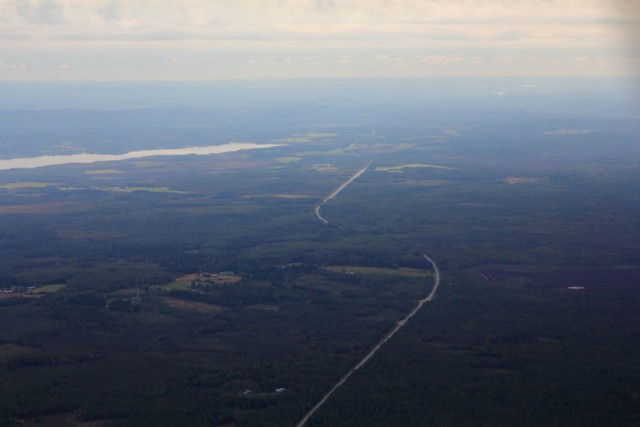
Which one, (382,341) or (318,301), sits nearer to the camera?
(382,341)

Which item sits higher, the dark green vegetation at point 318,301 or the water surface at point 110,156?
the water surface at point 110,156

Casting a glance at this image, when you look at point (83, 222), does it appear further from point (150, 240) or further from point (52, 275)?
point (52, 275)

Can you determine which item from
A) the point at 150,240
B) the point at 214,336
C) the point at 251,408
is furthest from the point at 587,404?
the point at 150,240

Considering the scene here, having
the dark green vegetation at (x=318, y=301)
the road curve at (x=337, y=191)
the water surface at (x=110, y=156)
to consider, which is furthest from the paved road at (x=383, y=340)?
the water surface at (x=110, y=156)

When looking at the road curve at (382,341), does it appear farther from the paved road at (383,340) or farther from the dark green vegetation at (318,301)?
the dark green vegetation at (318,301)

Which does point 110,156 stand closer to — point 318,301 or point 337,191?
point 337,191

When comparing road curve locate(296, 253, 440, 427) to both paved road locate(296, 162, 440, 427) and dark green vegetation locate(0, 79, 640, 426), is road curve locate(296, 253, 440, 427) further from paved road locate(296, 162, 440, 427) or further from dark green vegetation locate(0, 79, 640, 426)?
dark green vegetation locate(0, 79, 640, 426)

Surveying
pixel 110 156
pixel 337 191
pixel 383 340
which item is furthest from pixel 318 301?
pixel 110 156

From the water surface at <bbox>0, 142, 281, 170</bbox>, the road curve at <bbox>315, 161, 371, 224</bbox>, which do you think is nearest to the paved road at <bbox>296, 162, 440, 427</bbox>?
the road curve at <bbox>315, 161, 371, 224</bbox>

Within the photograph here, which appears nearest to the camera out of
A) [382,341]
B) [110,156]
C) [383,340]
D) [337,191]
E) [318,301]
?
[382,341]
